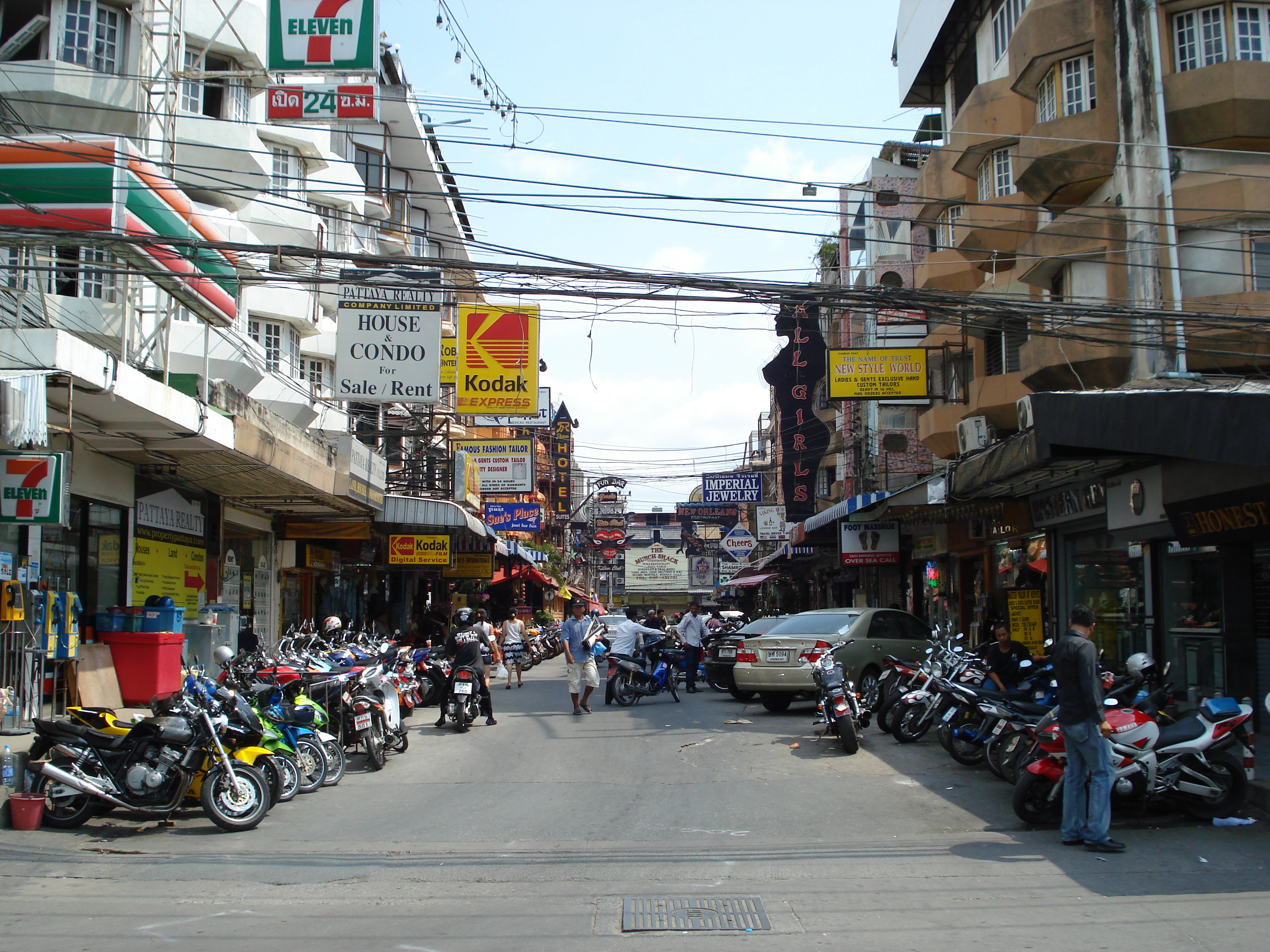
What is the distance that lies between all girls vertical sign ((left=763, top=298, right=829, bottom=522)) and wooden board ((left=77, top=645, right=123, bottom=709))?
30.0 metres

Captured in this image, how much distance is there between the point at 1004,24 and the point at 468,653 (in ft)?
58.2

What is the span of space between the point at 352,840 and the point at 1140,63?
53.8 feet

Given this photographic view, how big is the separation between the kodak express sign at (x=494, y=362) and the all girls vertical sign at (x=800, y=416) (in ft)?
80.9

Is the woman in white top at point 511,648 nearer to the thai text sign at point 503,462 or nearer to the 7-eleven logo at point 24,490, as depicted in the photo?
the thai text sign at point 503,462

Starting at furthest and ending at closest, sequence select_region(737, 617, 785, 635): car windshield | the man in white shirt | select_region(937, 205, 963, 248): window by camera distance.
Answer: select_region(937, 205, 963, 248): window < the man in white shirt < select_region(737, 617, 785, 635): car windshield

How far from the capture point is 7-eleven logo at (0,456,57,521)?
34.8ft

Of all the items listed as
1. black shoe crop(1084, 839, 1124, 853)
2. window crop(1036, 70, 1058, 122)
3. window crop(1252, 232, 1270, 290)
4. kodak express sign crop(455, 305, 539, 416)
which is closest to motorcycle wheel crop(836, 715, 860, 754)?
black shoe crop(1084, 839, 1124, 853)

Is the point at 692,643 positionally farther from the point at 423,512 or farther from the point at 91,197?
the point at 91,197

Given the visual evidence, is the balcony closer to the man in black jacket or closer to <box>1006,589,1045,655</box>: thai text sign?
<box>1006,589,1045,655</box>: thai text sign

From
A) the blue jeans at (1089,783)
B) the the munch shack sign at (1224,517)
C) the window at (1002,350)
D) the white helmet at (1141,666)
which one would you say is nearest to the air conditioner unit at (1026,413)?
the the munch shack sign at (1224,517)

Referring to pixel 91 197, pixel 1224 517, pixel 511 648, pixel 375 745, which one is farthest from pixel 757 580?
pixel 91 197

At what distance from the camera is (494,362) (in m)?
17.6

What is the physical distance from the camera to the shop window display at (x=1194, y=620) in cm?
1443

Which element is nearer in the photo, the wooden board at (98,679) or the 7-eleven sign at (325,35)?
the 7-eleven sign at (325,35)
